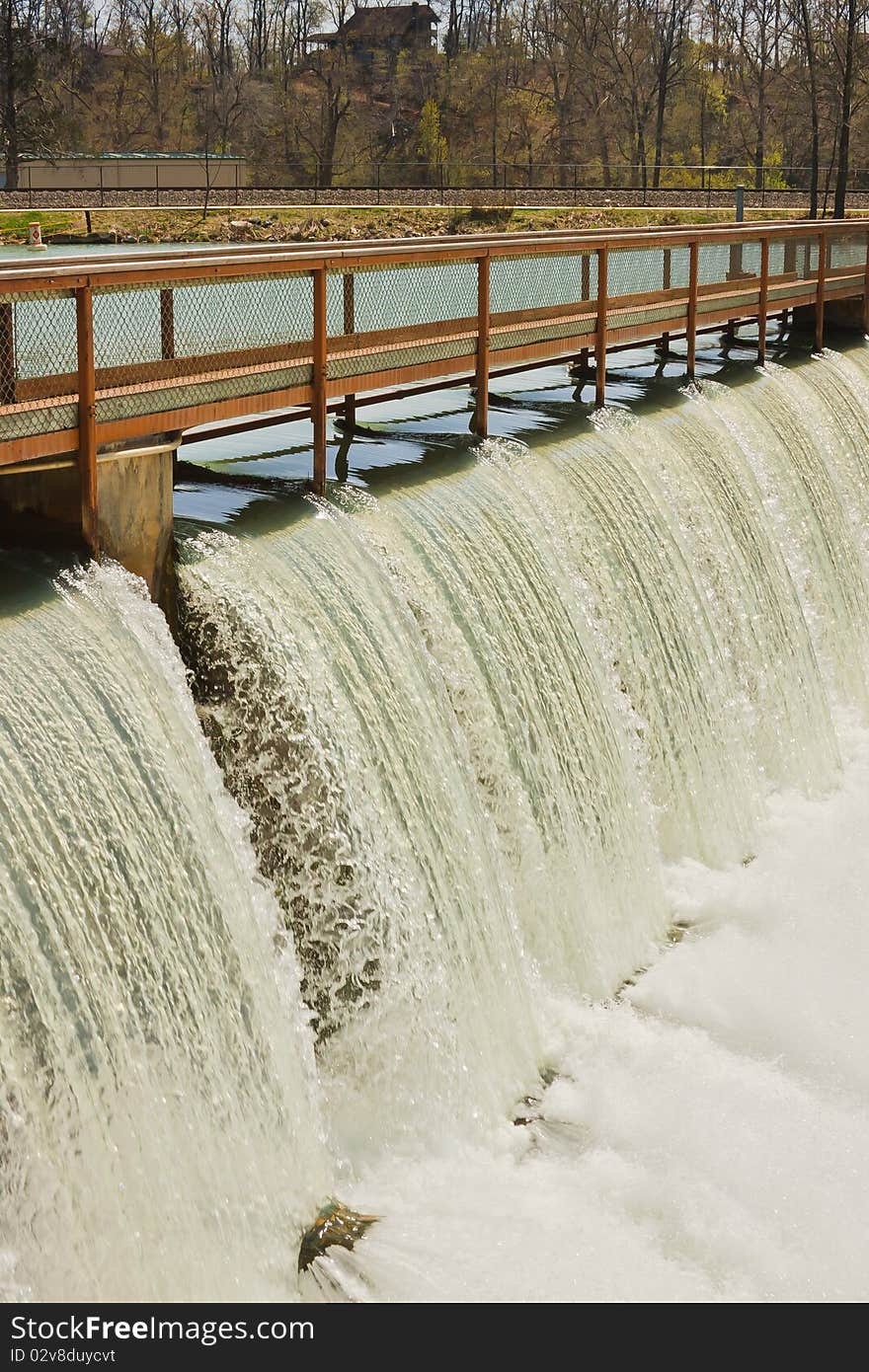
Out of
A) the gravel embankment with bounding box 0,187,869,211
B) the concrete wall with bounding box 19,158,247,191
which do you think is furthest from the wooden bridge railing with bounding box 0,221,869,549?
the gravel embankment with bounding box 0,187,869,211

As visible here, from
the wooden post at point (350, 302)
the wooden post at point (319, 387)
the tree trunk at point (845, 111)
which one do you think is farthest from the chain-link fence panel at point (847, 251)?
the tree trunk at point (845, 111)

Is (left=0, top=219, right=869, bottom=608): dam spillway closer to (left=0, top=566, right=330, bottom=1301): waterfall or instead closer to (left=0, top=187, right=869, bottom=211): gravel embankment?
(left=0, top=566, right=330, bottom=1301): waterfall

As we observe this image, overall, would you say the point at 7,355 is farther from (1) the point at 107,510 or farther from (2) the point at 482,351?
(2) the point at 482,351

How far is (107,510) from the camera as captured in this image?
7723 mm

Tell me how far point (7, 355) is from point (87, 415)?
0.49 m

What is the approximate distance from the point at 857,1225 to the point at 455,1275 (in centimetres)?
191

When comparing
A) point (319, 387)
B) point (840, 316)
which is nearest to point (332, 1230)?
point (319, 387)

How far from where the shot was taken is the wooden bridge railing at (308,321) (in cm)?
738

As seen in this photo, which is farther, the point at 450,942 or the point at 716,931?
the point at 716,931

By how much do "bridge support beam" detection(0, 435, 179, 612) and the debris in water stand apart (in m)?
2.95

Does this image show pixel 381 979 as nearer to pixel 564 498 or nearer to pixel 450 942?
pixel 450 942

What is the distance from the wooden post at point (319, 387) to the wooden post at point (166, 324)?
1340mm

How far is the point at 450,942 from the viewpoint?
8188 millimetres
